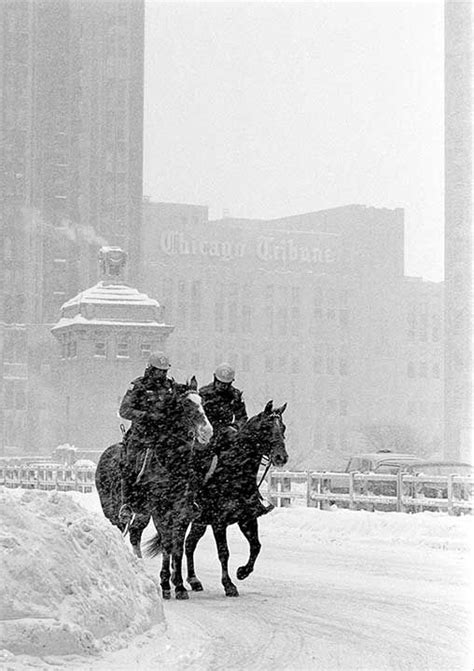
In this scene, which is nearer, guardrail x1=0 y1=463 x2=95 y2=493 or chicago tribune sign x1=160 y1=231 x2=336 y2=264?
guardrail x1=0 y1=463 x2=95 y2=493

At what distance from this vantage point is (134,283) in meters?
124

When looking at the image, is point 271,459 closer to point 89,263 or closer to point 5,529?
point 5,529

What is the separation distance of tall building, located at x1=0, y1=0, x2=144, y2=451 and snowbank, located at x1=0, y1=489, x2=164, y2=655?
107180 millimetres

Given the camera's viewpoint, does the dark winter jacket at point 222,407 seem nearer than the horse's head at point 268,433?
No

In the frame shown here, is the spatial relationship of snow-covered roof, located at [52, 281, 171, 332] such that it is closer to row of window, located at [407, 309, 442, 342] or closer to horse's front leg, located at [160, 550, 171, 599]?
row of window, located at [407, 309, 442, 342]

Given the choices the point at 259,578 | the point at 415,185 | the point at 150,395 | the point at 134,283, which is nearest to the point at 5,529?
the point at 150,395

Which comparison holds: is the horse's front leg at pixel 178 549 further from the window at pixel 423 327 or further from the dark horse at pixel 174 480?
the window at pixel 423 327

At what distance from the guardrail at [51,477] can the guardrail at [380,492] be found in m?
12.8

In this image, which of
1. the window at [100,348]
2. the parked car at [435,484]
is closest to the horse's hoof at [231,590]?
the parked car at [435,484]

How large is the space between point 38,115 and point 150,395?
371ft

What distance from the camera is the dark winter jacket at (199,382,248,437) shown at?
48.8 ft

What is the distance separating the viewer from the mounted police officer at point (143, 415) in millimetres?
14273

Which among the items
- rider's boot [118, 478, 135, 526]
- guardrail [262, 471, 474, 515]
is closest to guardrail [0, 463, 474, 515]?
guardrail [262, 471, 474, 515]

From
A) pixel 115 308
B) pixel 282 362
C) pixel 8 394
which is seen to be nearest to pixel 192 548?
pixel 115 308
